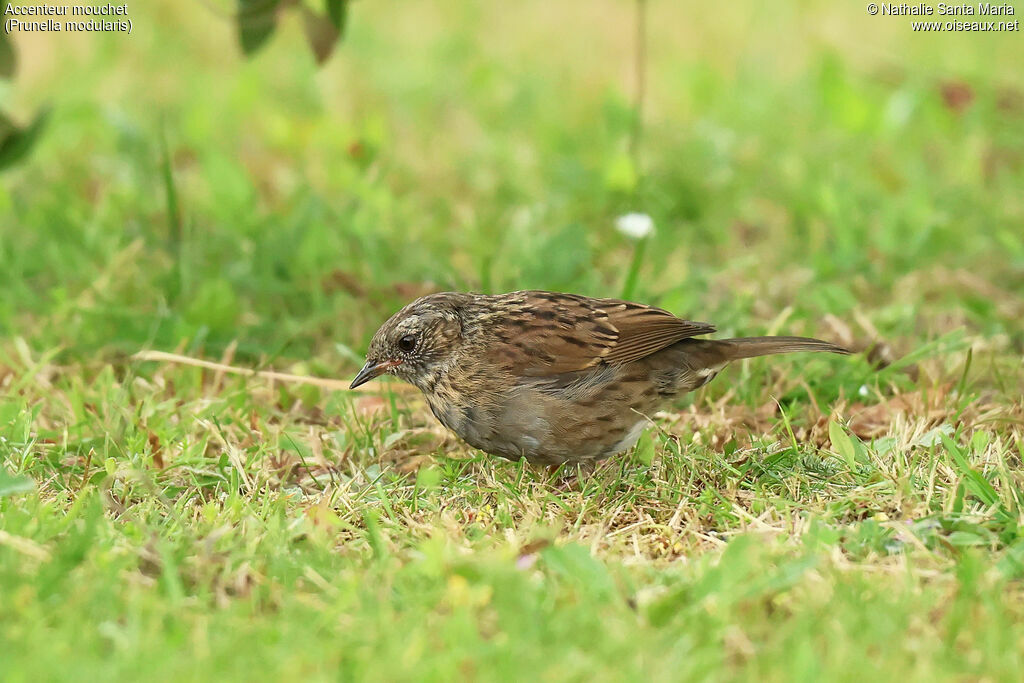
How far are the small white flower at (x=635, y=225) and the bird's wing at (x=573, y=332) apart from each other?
1.97m

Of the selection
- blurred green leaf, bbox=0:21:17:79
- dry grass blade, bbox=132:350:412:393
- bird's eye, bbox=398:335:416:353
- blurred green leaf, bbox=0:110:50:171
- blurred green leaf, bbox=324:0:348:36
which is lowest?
dry grass blade, bbox=132:350:412:393

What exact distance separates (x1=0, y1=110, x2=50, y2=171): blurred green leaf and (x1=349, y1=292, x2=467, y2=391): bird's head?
5.80ft

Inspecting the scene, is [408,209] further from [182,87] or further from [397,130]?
[182,87]

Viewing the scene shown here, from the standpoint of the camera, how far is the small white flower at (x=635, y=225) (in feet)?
23.1

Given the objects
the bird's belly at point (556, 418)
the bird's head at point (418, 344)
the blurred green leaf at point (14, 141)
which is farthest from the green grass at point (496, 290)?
the blurred green leaf at point (14, 141)

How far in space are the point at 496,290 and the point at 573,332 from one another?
164cm

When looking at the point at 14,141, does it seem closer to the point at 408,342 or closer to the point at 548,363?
the point at 408,342

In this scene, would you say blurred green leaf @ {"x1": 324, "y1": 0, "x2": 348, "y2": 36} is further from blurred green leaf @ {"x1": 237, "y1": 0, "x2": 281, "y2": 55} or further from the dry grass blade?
the dry grass blade

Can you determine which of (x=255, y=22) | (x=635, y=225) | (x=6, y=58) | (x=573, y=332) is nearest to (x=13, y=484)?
(x=6, y=58)

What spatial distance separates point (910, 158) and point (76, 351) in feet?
17.7

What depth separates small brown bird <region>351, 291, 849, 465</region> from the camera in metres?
4.75

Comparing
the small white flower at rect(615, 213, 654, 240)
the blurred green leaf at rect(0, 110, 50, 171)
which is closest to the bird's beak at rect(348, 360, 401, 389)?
the blurred green leaf at rect(0, 110, 50, 171)

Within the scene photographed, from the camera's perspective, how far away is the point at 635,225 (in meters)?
7.07

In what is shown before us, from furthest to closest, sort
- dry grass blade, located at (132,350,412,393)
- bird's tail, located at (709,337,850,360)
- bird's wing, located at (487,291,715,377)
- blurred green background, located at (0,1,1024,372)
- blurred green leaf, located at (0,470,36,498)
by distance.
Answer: blurred green background, located at (0,1,1024,372) → dry grass blade, located at (132,350,412,393) → bird's tail, located at (709,337,850,360) → bird's wing, located at (487,291,715,377) → blurred green leaf, located at (0,470,36,498)
